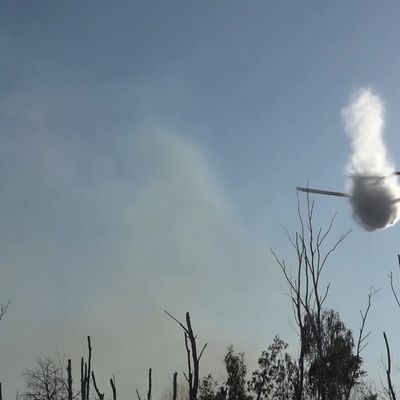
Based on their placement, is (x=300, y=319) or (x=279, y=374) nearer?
(x=300, y=319)

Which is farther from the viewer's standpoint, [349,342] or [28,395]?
[28,395]

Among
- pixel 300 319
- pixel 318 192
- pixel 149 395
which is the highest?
pixel 318 192

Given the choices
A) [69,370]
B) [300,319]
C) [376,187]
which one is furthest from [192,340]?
[69,370]

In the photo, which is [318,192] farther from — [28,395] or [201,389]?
[28,395]

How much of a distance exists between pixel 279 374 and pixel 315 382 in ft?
14.3

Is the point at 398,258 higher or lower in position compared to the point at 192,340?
higher

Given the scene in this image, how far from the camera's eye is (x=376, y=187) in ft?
71.1

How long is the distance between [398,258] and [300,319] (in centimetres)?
370

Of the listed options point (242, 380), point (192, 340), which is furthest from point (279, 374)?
point (192, 340)

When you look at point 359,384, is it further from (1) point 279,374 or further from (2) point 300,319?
(2) point 300,319

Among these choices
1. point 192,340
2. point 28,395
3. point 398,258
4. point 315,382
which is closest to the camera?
point 192,340

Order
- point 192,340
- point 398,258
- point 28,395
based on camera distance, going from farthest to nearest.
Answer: point 28,395
point 398,258
point 192,340

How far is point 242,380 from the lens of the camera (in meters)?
42.2

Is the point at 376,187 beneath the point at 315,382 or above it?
above
